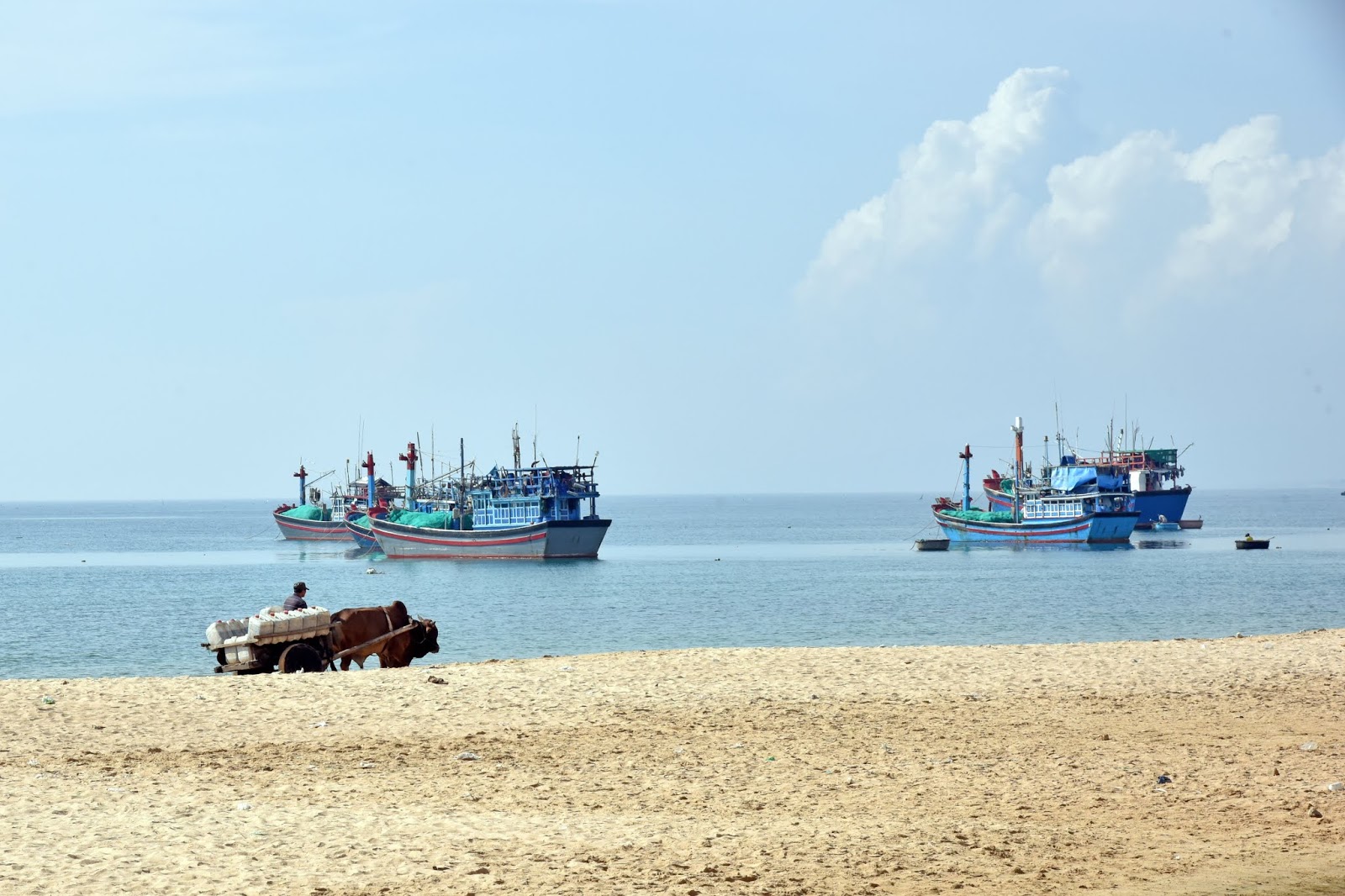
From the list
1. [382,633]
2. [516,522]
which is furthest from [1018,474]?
[382,633]

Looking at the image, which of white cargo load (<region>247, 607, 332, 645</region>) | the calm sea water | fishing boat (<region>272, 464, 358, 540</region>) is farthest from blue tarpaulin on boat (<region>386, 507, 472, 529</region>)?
white cargo load (<region>247, 607, 332, 645</region>)

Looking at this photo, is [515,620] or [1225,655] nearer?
[1225,655]

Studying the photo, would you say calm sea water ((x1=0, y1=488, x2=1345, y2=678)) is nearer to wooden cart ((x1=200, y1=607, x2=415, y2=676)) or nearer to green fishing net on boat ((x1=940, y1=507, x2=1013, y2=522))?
green fishing net on boat ((x1=940, y1=507, x2=1013, y2=522))

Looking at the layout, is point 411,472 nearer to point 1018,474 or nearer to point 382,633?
point 1018,474

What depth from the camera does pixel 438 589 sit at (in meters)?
73.2

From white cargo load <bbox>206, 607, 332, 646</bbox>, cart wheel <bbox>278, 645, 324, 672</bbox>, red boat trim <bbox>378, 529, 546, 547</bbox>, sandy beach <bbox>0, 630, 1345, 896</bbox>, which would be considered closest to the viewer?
sandy beach <bbox>0, 630, 1345, 896</bbox>

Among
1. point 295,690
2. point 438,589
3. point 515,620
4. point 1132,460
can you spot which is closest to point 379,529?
point 438,589

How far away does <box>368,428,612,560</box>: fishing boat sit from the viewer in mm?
98125

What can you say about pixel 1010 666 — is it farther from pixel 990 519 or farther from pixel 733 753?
pixel 990 519

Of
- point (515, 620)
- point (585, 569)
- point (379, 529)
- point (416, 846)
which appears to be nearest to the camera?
point (416, 846)

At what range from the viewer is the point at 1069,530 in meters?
114

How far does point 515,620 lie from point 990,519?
248ft

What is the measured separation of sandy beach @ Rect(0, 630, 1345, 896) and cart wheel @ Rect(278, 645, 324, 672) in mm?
1062

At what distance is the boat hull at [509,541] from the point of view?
321 ft
